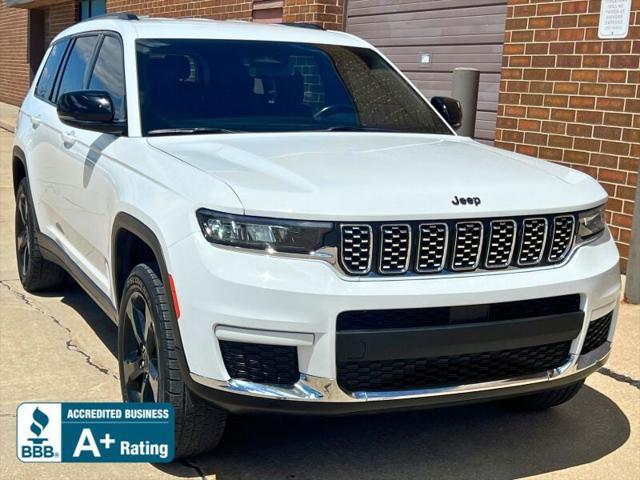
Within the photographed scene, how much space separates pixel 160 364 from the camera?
3279 mm

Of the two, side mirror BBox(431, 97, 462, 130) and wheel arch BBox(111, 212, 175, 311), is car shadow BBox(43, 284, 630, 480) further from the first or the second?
side mirror BBox(431, 97, 462, 130)

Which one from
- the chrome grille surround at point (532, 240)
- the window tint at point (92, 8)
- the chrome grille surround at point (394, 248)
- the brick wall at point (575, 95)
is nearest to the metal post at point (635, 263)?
the brick wall at point (575, 95)

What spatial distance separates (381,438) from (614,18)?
4569 millimetres

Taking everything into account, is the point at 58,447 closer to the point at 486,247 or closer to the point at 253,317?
the point at 253,317

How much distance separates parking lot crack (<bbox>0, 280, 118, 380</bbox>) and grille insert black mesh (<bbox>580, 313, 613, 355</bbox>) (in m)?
2.38

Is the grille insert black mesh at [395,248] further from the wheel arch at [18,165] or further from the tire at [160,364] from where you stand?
the wheel arch at [18,165]

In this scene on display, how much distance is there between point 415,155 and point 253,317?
1.26 m

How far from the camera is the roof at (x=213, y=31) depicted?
4.50 m

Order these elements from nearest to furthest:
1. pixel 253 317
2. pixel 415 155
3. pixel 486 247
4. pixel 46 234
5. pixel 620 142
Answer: pixel 253 317
pixel 486 247
pixel 415 155
pixel 46 234
pixel 620 142

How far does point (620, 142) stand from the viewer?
22.5 ft

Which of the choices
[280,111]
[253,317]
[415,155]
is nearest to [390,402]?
[253,317]

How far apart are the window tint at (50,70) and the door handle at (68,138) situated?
3.34ft

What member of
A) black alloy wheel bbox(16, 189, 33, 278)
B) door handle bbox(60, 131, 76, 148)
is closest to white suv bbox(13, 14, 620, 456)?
door handle bbox(60, 131, 76, 148)

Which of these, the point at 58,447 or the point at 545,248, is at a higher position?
the point at 545,248
